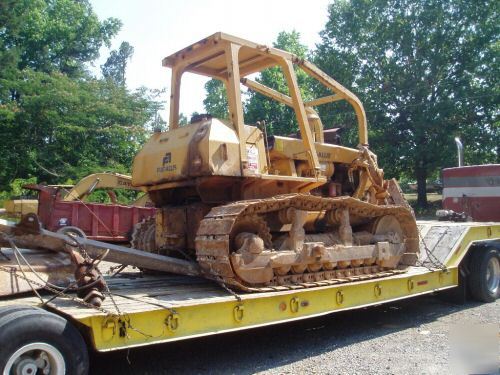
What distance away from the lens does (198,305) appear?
4.66m

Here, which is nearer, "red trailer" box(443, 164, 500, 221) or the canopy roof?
the canopy roof

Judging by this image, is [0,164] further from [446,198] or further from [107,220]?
[446,198]

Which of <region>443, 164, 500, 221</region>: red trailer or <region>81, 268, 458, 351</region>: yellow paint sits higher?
<region>443, 164, 500, 221</region>: red trailer

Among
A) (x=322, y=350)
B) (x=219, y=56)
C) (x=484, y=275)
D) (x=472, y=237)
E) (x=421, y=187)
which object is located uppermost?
(x=219, y=56)

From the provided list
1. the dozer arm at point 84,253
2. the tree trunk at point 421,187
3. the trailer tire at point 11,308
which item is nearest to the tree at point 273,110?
the tree trunk at point 421,187

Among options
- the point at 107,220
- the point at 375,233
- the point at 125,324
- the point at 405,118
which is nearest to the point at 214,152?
the point at 125,324

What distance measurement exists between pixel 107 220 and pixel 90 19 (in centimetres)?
2632

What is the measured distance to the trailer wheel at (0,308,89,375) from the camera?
143 inches

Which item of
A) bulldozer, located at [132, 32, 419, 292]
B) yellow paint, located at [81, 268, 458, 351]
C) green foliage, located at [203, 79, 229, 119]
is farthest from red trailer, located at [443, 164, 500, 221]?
green foliage, located at [203, 79, 229, 119]

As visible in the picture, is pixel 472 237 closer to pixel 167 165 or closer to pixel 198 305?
pixel 167 165

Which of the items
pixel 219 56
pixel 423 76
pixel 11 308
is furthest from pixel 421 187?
pixel 11 308

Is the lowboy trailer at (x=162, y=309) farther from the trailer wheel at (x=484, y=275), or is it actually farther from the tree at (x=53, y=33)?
the tree at (x=53, y=33)

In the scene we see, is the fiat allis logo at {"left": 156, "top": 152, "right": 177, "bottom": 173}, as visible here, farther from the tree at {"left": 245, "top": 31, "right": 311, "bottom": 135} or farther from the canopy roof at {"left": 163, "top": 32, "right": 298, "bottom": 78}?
the tree at {"left": 245, "top": 31, "right": 311, "bottom": 135}

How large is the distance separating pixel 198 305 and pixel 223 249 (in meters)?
0.70
